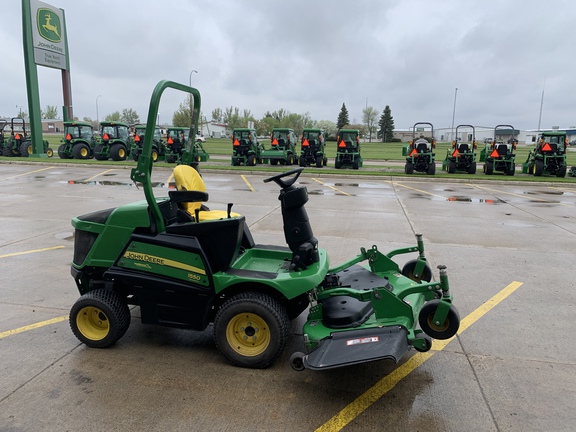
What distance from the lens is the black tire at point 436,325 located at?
10.6 ft

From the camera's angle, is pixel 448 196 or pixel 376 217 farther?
pixel 448 196

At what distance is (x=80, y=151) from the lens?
85.6ft

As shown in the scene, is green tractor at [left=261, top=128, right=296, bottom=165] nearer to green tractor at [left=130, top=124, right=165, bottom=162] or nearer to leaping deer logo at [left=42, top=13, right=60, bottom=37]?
green tractor at [left=130, top=124, right=165, bottom=162]

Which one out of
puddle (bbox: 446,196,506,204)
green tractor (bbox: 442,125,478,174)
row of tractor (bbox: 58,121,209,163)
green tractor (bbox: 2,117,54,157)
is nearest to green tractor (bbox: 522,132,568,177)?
green tractor (bbox: 442,125,478,174)

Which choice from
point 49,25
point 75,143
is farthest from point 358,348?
point 49,25

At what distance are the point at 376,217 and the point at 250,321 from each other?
6910 mm

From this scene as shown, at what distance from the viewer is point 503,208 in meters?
11.7

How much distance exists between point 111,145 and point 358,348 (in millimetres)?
25333

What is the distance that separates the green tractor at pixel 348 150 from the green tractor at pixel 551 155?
338 inches

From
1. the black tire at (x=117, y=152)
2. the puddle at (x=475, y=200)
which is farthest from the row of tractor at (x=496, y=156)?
the black tire at (x=117, y=152)

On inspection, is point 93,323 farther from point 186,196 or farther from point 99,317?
point 186,196

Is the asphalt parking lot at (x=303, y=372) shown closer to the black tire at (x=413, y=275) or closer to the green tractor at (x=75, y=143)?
Answer: the black tire at (x=413, y=275)

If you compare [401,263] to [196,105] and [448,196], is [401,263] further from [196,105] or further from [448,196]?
[448,196]

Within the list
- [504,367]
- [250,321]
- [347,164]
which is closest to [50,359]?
[250,321]
